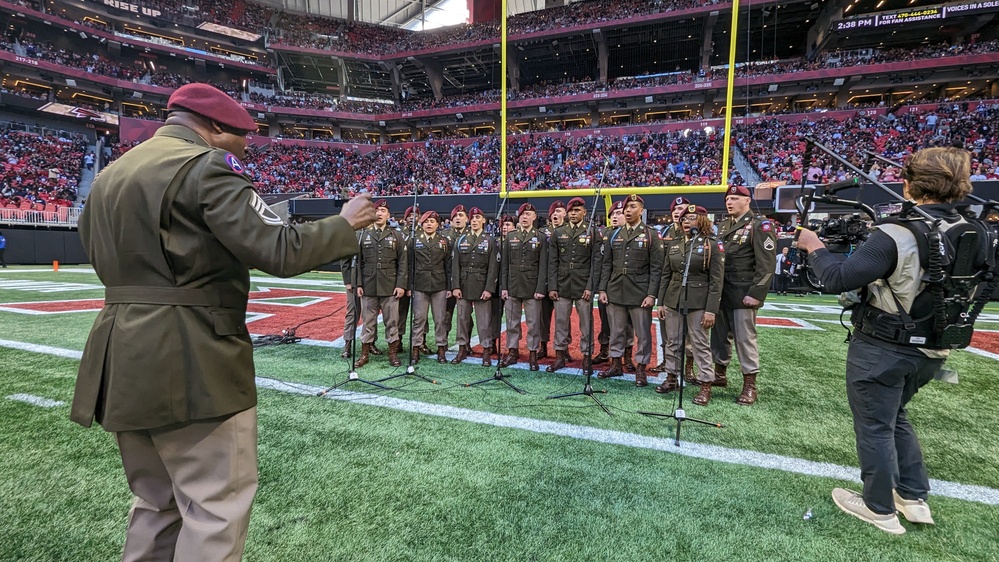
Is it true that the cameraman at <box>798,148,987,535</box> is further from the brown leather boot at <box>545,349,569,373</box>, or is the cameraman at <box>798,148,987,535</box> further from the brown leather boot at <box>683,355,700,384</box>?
the brown leather boot at <box>545,349,569,373</box>

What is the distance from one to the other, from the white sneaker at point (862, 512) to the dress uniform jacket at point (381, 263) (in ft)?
16.1

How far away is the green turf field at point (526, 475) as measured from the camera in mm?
2131

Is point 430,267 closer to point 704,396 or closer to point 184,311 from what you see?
point 704,396

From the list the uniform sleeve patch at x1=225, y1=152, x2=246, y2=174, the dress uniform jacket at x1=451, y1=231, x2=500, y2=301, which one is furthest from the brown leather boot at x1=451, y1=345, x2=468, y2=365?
the uniform sleeve patch at x1=225, y1=152, x2=246, y2=174

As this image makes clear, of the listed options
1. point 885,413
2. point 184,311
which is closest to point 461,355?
point 885,413

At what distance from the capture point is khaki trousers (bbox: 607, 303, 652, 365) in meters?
4.85

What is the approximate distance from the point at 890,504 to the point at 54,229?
95.4 feet

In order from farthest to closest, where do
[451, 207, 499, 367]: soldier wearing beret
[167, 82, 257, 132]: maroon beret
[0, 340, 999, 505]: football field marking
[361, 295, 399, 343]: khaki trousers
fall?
[451, 207, 499, 367]: soldier wearing beret, [361, 295, 399, 343]: khaki trousers, [0, 340, 999, 505]: football field marking, [167, 82, 257, 132]: maroon beret

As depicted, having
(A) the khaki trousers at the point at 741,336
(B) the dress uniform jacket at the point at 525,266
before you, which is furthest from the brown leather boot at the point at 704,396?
(B) the dress uniform jacket at the point at 525,266

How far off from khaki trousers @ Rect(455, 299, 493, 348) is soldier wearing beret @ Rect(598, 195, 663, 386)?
165 centimetres

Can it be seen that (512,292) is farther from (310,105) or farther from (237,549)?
(310,105)

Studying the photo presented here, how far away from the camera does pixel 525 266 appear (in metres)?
5.63

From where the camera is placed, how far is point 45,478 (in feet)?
8.70

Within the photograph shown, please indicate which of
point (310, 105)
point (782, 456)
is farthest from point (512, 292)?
point (310, 105)
